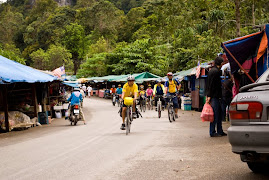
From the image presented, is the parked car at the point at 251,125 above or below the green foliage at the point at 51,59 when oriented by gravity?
below

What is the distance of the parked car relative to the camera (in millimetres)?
4773

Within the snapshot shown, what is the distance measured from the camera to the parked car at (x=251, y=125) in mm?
4773

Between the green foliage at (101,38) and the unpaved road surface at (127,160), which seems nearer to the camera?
the unpaved road surface at (127,160)

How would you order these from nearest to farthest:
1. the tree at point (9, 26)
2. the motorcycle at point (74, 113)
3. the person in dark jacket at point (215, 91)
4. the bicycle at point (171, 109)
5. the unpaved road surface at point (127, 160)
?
1. the unpaved road surface at point (127, 160)
2. the person in dark jacket at point (215, 91)
3. the bicycle at point (171, 109)
4. the motorcycle at point (74, 113)
5. the tree at point (9, 26)

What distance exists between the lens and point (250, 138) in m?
4.85

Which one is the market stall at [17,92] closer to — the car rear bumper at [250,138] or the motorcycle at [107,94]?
the car rear bumper at [250,138]

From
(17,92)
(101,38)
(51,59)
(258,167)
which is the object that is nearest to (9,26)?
(51,59)

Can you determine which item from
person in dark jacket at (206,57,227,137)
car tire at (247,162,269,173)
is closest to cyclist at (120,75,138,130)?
person in dark jacket at (206,57,227,137)

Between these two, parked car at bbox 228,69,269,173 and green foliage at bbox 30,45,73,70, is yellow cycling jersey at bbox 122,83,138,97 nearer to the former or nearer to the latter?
parked car at bbox 228,69,269,173

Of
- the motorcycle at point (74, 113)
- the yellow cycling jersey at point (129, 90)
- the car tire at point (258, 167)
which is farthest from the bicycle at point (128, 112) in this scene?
the car tire at point (258, 167)

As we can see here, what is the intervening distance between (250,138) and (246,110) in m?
0.39

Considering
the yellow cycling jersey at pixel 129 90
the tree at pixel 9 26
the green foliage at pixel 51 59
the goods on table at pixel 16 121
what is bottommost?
the goods on table at pixel 16 121

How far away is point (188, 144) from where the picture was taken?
9445 mm

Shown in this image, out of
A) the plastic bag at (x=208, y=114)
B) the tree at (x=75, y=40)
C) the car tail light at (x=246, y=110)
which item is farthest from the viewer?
the tree at (x=75, y=40)
